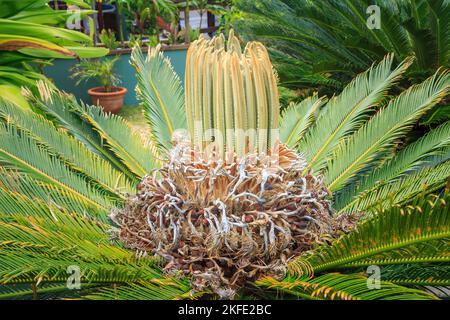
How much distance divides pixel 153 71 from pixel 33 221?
4.59 ft

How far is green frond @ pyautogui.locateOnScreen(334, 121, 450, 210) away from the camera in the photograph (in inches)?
96.9

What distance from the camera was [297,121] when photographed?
113 inches

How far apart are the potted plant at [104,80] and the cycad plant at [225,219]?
5513mm

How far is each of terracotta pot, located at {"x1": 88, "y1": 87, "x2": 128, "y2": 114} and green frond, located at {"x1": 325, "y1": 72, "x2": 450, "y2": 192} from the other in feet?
19.1

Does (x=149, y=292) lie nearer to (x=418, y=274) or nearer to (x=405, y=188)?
(x=418, y=274)

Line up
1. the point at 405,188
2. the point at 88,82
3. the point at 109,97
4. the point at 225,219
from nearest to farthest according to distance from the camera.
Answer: the point at 225,219, the point at 405,188, the point at 109,97, the point at 88,82

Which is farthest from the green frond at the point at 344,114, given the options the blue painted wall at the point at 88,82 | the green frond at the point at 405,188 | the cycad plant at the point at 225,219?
the blue painted wall at the point at 88,82

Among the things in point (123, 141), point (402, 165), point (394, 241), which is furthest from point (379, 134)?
point (123, 141)

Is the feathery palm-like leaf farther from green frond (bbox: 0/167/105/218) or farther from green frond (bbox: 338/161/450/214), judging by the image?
green frond (bbox: 338/161/450/214)

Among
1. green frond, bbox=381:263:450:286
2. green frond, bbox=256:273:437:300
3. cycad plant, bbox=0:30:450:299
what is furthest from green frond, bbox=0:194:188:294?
green frond, bbox=381:263:450:286

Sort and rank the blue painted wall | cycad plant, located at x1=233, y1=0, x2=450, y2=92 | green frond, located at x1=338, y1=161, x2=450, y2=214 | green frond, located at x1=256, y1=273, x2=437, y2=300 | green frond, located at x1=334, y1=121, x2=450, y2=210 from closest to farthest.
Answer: green frond, located at x1=256, y1=273, x2=437, y2=300 < green frond, located at x1=338, y1=161, x2=450, y2=214 < green frond, located at x1=334, y1=121, x2=450, y2=210 < cycad plant, located at x1=233, y1=0, x2=450, y2=92 < the blue painted wall

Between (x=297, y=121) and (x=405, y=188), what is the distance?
0.80 metres

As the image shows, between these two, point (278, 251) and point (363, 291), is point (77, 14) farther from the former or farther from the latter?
Result: point (363, 291)

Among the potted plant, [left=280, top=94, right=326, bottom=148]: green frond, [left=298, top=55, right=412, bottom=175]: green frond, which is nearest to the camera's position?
[left=298, top=55, right=412, bottom=175]: green frond
